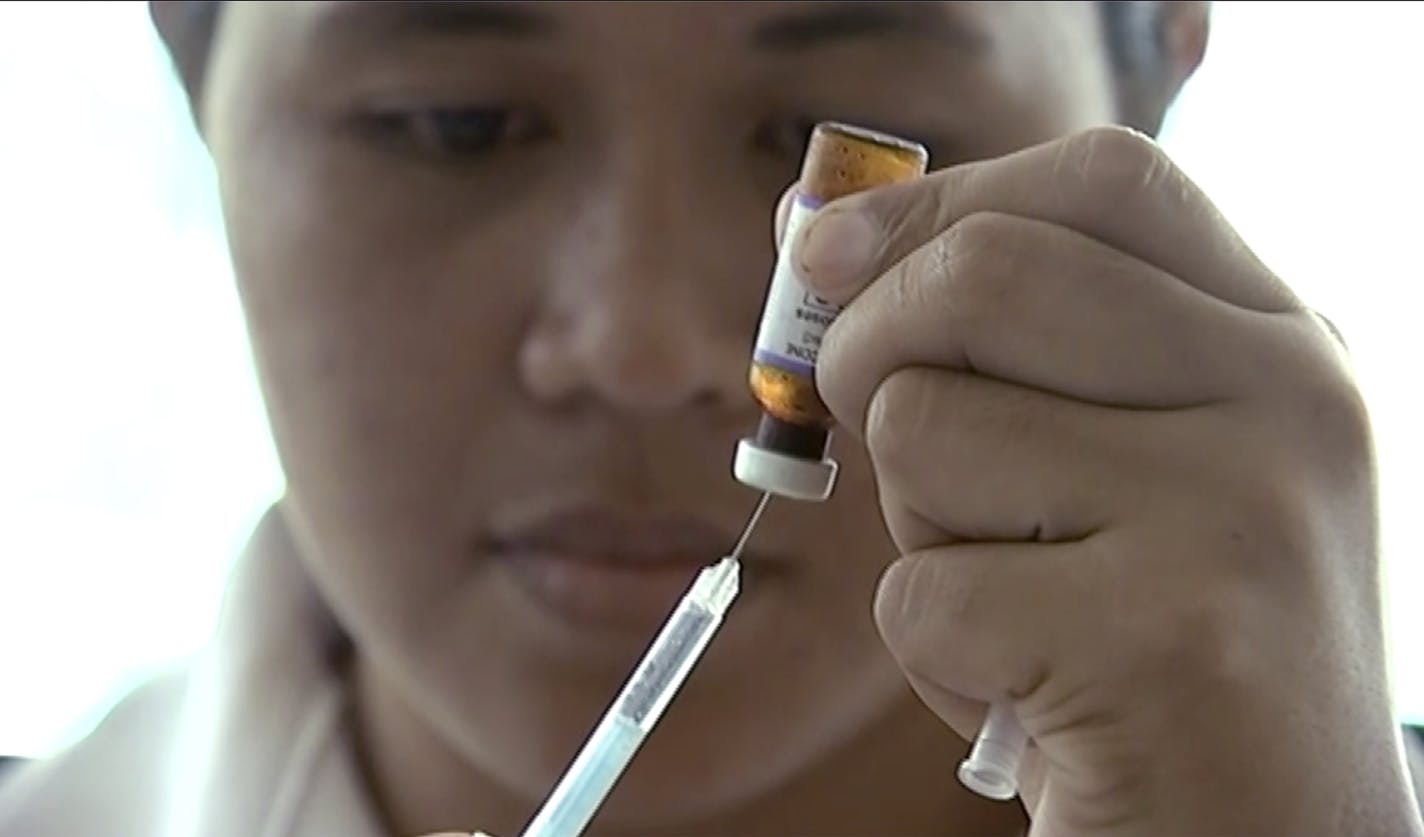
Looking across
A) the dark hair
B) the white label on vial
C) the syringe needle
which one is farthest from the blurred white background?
the white label on vial

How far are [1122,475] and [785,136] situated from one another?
0.98 ft

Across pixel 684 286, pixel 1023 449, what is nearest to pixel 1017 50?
pixel 684 286

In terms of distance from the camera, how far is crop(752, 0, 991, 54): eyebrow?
736mm

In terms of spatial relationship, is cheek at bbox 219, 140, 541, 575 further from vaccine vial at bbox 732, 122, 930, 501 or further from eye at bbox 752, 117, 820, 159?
vaccine vial at bbox 732, 122, 930, 501

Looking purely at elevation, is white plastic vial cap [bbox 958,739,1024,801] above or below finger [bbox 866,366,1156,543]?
below

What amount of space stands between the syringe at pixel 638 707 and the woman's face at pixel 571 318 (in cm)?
14

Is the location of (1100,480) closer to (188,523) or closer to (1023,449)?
(1023,449)

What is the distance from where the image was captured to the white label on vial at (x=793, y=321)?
566 millimetres

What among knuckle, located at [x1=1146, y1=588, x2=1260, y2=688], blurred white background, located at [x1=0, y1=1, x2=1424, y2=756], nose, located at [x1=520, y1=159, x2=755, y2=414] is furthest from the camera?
blurred white background, located at [x1=0, y1=1, x2=1424, y2=756]

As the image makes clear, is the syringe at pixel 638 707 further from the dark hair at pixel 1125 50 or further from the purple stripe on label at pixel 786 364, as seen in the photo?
the dark hair at pixel 1125 50

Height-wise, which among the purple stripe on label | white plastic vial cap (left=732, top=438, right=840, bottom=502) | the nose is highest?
the purple stripe on label

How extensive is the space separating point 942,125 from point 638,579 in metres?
0.26

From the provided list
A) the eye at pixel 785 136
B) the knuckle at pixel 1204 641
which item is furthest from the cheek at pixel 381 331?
the knuckle at pixel 1204 641

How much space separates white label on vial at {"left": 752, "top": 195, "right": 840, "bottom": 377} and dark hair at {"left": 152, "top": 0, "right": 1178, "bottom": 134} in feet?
1.15
